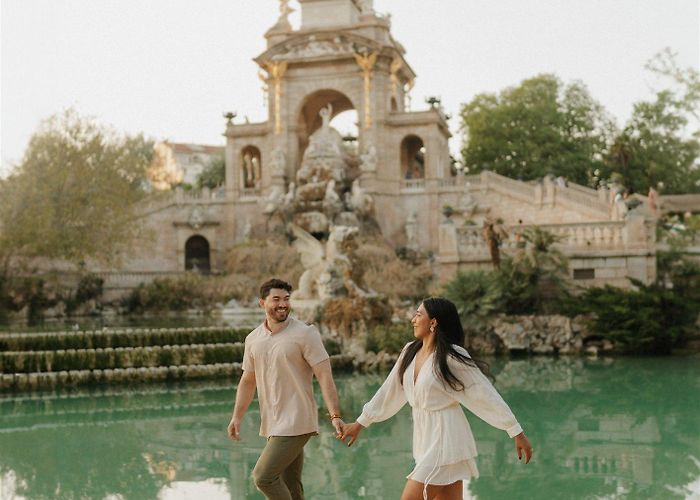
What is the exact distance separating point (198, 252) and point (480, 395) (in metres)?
36.3

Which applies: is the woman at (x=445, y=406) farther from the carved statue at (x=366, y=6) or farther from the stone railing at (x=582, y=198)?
the carved statue at (x=366, y=6)

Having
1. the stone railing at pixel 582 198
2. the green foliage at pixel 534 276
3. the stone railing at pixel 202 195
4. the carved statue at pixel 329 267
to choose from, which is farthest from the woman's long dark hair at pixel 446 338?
the stone railing at pixel 202 195

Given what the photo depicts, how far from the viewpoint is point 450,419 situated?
4.64 metres

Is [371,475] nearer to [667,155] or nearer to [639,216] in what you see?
[639,216]

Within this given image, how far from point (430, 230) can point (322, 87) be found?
8078 millimetres

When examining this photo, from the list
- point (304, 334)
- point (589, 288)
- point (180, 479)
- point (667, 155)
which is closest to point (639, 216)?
point (589, 288)

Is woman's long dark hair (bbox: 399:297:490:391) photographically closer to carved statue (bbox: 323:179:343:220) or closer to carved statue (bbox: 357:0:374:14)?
carved statue (bbox: 323:179:343:220)

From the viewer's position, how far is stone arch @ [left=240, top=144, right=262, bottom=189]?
41.5m

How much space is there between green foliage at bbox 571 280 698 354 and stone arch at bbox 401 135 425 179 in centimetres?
2503

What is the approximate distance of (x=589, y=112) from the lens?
159 ft

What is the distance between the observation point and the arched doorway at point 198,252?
130 ft

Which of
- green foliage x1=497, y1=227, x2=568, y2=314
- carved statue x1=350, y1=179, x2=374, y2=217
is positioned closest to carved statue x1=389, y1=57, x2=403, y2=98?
carved statue x1=350, y1=179, x2=374, y2=217

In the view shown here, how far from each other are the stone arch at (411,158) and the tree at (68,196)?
17.9m

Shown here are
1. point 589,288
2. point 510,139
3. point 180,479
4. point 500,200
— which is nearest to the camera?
point 180,479
